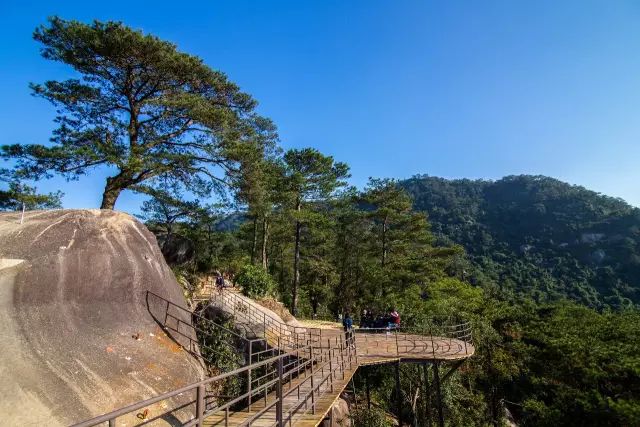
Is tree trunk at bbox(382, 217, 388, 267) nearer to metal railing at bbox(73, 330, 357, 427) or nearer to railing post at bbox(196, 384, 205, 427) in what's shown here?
metal railing at bbox(73, 330, 357, 427)

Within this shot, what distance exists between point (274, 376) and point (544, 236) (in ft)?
405

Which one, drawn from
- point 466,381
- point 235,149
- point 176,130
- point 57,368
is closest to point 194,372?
point 57,368

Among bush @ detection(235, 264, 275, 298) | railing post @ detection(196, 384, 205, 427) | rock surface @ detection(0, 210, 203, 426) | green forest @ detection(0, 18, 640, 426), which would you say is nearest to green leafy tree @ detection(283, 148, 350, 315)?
green forest @ detection(0, 18, 640, 426)

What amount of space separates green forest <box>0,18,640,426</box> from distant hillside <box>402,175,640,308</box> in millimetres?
40789

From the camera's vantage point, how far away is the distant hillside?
8600 centimetres

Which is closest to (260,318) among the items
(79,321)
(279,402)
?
(79,321)

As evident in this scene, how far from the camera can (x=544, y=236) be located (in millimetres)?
116188

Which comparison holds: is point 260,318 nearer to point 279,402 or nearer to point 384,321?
point 384,321

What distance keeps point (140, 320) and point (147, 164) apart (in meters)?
7.16

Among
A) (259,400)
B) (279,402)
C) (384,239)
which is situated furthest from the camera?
(384,239)

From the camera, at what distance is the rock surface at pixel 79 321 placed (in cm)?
704

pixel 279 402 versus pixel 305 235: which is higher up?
pixel 305 235

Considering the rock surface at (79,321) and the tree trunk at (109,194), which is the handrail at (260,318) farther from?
the rock surface at (79,321)

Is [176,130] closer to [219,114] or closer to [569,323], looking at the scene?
[219,114]
